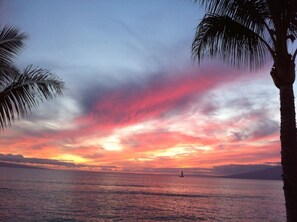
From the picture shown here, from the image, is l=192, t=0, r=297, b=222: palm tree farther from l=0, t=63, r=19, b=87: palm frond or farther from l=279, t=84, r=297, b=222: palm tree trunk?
l=0, t=63, r=19, b=87: palm frond

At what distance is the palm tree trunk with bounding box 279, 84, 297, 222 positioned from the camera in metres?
6.48

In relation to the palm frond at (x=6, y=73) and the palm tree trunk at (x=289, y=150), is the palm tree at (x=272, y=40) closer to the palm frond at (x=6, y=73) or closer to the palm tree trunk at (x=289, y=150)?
the palm tree trunk at (x=289, y=150)

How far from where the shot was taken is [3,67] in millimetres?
9141

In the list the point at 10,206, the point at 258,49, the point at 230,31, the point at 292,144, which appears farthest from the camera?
the point at 10,206

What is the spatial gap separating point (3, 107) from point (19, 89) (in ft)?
2.05

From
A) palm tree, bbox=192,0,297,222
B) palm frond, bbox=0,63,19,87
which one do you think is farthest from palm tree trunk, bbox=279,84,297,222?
palm frond, bbox=0,63,19,87

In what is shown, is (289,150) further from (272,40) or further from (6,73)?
(6,73)

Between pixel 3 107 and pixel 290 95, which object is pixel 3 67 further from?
pixel 290 95

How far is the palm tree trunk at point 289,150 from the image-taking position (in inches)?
255

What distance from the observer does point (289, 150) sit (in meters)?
6.62

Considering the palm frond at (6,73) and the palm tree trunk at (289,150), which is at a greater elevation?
the palm frond at (6,73)

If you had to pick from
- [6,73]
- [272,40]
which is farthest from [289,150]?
[6,73]

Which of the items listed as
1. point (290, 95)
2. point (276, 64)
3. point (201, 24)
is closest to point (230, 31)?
point (201, 24)

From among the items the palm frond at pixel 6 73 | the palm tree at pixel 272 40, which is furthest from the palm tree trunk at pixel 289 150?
the palm frond at pixel 6 73
